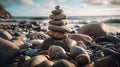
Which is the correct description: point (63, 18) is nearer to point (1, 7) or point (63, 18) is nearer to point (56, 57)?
point (56, 57)

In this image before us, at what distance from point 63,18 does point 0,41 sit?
260cm

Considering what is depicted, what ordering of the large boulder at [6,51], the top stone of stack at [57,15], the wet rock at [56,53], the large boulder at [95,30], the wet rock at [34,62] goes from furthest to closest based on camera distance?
the large boulder at [95,30], the top stone of stack at [57,15], the large boulder at [6,51], the wet rock at [56,53], the wet rock at [34,62]

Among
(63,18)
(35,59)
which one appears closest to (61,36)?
(63,18)

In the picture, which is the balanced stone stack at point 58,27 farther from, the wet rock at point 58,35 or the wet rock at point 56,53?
the wet rock at point 56,53

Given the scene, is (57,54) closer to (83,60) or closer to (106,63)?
(83,60)

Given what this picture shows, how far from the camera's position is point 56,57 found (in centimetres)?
746

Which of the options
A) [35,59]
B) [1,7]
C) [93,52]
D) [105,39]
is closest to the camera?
[35,59]

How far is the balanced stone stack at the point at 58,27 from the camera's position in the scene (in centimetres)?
952

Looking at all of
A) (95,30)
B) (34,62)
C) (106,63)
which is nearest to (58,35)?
(34,62)

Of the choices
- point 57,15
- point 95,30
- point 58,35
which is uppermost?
point 57,15

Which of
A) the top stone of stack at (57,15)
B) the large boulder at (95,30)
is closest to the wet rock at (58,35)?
the top stone of stack at (57,15)

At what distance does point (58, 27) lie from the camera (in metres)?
9.52

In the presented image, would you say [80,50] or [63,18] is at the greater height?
[63,18]

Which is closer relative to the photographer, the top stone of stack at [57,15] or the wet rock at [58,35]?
the wet rock at [58,35]
